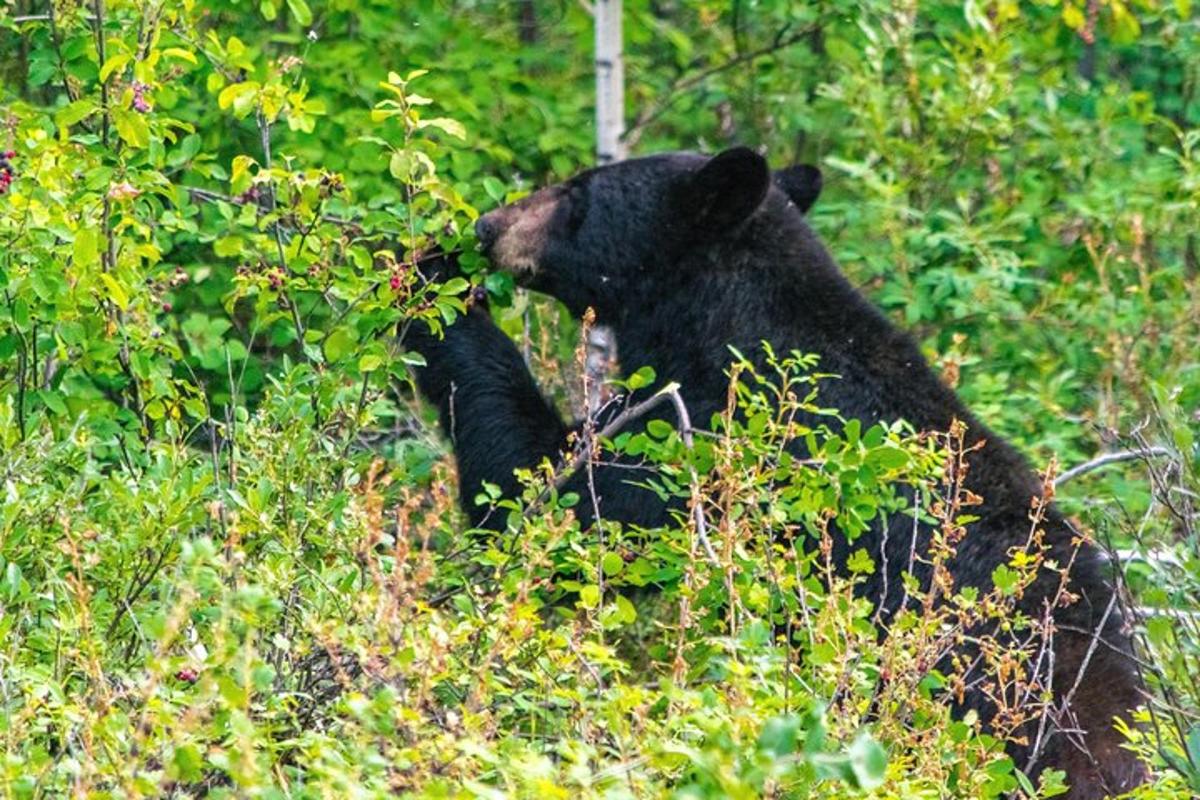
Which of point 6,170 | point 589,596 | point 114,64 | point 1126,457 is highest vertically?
point 114,64

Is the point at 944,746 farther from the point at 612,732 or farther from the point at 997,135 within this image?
the point at 997,135

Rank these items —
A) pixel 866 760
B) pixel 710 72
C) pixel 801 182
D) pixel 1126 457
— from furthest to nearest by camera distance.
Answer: pixel 710 72
pixel 801 182
pixel 1126 457
pixel 866 760

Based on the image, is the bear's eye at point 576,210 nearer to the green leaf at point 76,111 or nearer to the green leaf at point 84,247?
the green leaf at point 76,111

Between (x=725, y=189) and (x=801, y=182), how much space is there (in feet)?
2.32

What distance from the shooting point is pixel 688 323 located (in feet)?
19.1

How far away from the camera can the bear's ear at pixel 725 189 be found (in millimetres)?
5727

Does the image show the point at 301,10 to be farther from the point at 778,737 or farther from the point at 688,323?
the point at 778,737

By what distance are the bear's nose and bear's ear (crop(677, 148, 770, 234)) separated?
23.1 inches

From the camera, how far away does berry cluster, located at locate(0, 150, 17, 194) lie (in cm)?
455

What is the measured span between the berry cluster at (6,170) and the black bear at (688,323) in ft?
4.34

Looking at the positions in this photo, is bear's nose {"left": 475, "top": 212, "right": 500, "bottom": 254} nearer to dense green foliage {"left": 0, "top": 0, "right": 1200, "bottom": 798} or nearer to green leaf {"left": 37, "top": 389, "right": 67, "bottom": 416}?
dense green foliage {"left": 0, "top": 0, "right": 1200, "bottom": 798}

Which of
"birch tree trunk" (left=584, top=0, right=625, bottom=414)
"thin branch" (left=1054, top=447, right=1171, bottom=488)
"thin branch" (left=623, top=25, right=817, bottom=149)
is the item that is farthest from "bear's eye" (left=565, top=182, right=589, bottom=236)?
"thin branch" (left=623, top=25, right=817, bottom=149)

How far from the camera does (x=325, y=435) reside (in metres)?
4.66

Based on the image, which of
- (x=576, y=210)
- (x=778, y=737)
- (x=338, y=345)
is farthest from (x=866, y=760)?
(x=576, y=210)
